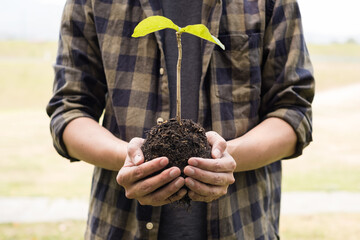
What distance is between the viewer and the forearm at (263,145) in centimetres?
117

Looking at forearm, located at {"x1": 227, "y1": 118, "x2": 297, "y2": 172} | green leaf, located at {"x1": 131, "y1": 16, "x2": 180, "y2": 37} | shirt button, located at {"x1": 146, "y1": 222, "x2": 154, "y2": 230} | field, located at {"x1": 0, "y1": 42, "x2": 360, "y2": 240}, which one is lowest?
field, located at {"x1": 0, "y1": 42, "x2": 360, "y2": 240}

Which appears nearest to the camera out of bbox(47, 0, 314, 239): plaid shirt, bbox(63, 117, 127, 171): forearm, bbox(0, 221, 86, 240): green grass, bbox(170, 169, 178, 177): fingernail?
bbox(170, 169, 178, 177): fingernail

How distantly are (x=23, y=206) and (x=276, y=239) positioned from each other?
9.59 ft

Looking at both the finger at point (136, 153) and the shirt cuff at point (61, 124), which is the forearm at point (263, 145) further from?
the shirt cuff at point (61, 124)

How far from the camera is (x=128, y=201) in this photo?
Result: 4.25 ft

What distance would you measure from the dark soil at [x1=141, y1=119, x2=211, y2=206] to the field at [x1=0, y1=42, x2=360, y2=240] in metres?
2.40

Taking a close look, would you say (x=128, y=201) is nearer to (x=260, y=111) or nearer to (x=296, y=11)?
(x=260, y=111)

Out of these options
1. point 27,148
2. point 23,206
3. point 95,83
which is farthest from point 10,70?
point 95,83

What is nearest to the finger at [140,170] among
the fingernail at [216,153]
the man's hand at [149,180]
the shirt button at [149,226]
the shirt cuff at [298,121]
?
the man's hand at [149,180]

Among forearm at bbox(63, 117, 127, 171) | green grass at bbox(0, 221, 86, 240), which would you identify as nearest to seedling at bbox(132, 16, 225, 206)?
forearm at bbox(63, 117, 127, 171)

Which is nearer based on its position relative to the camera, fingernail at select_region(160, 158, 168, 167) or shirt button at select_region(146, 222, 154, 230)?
fingernail at select_region(160, 158, 168, 167)

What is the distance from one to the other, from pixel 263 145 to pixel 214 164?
0.35 metres

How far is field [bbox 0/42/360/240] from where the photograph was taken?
3146 mm

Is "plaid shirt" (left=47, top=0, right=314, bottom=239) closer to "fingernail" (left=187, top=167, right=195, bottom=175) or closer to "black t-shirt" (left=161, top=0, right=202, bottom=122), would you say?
"black t-shirt" (left=161, top=0, right=202, bottom=122)
